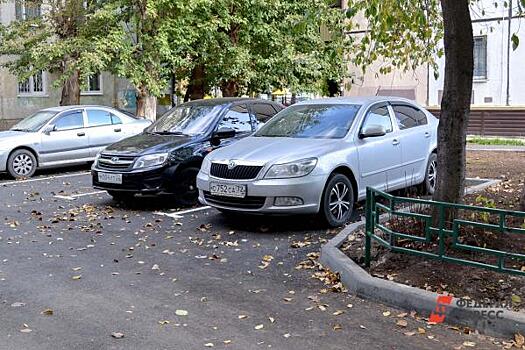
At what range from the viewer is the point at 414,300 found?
195 inches

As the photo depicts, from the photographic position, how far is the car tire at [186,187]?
9.72m

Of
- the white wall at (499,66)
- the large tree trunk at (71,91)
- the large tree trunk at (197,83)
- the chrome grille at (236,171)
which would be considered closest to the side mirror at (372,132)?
the chrome grille at (236,171)

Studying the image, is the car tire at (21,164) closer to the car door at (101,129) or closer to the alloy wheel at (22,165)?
the alloy wheel at (22,165)

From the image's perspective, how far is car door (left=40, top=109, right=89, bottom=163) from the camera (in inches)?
561

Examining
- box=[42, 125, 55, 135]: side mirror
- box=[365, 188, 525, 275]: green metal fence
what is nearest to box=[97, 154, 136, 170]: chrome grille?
box=[365, 188, 525, 275]: green metal fence

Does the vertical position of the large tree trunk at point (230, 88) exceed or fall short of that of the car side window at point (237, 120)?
it exceeds it

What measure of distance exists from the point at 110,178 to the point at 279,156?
10.8ft

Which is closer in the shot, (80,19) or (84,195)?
(84,195)

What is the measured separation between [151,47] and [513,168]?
441 inches

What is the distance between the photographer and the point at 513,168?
1289 cm

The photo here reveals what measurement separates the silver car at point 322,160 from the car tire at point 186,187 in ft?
4.49

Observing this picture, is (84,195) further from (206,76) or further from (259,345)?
(206,76)

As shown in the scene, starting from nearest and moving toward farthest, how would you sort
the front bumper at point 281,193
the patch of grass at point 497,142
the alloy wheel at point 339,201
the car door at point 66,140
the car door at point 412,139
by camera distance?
1. the front bumper at point 281,193
2. the alloy wheel at point 339,201
3. the car door at point 412,139
4. the car door at point 66,140
5. the patch of grass at point 497,142

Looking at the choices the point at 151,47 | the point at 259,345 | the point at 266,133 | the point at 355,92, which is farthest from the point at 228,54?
the point at 259,345
